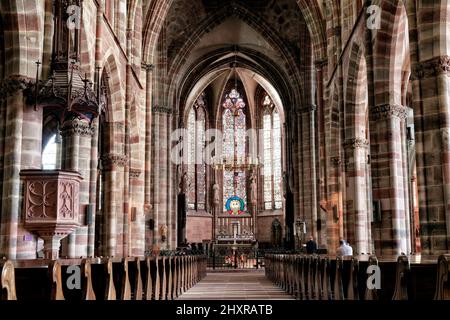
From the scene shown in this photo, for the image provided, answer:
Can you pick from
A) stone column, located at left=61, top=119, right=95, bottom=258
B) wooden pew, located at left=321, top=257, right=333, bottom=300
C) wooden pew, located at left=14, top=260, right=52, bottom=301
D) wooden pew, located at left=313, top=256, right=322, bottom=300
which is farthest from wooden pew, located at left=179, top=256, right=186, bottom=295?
wooden pew, located at left=14, top=260, right=52, bottom=301

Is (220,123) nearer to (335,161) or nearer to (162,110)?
(162,110)

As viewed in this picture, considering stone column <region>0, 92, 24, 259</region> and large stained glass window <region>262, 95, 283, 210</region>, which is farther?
large stained glass window <region>262, 95, 283, 210</region>

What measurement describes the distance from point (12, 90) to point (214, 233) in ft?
113

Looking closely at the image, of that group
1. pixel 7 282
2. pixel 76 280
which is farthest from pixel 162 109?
pixel 7 282

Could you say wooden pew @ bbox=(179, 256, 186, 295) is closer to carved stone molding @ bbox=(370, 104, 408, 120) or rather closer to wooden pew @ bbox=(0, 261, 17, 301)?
carved stone molding @ bbox=(370, 104, 408, 120)

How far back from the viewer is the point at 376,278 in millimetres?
6137

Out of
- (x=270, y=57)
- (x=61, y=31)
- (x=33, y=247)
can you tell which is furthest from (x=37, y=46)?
(x=270, y=57)

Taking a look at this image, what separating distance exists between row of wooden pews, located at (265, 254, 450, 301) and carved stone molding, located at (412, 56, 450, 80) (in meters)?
4.82

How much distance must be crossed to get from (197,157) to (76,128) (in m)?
32.0

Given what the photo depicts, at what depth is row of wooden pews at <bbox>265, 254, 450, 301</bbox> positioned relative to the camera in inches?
201

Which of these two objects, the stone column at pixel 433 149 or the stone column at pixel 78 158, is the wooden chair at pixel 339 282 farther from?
the stone column at pixel 78 158

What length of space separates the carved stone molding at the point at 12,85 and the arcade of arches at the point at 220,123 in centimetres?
3

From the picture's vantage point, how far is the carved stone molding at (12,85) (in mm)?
11719
